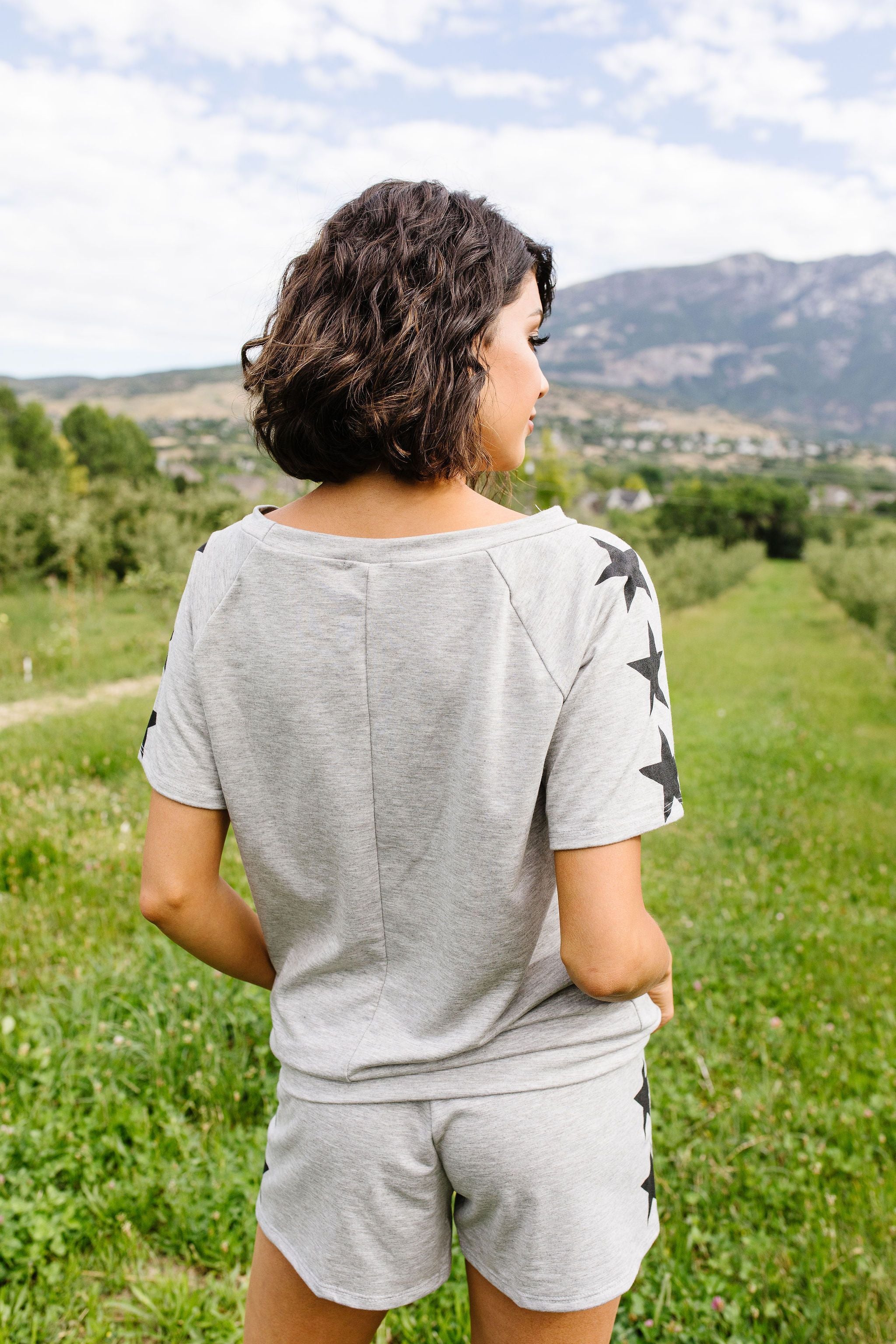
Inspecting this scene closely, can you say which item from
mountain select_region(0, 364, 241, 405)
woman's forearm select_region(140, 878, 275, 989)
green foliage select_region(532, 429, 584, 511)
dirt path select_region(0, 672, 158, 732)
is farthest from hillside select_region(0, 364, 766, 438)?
woman's forearm select_region(140, 878, 275, 989)

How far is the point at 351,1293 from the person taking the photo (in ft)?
3.70

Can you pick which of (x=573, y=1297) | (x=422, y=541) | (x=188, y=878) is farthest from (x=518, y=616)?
(x=573, y=1297)

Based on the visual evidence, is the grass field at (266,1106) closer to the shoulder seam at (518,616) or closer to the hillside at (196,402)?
the shoulder seam at (518,616)

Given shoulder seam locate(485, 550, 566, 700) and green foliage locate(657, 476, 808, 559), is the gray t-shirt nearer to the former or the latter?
shoulder seam locate(485, 550, 566, 700)

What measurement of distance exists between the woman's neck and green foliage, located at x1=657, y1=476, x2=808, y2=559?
48.4 m

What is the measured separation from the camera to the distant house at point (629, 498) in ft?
235

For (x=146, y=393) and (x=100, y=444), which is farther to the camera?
(x=146, y=393)

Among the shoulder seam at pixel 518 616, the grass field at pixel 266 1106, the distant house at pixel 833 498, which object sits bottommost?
the distant house at pixel 833 498

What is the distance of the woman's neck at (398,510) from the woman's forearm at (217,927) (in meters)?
0.50

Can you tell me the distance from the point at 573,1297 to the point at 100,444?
4259 cm

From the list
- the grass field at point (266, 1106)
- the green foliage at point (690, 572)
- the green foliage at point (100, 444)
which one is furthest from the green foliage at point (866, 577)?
the green foliage at point (100, 444)

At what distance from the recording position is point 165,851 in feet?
3.81

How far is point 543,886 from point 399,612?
381mm

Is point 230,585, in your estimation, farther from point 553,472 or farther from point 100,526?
point 553,472
